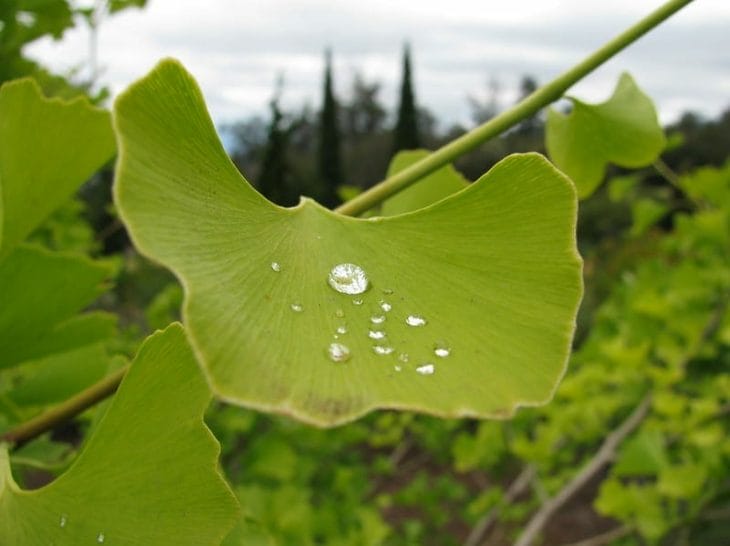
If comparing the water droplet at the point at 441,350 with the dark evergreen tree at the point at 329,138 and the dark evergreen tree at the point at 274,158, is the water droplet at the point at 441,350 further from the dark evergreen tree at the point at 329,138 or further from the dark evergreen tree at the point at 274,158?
the dark evergreen tree at the point at 329,138

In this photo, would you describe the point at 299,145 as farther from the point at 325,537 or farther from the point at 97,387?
the point at 97,387

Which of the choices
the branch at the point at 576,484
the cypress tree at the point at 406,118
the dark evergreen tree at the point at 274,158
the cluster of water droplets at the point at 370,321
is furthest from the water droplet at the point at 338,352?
the cypress tree at the point at 406,118

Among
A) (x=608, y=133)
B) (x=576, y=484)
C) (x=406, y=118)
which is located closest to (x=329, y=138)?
(x=406, y=118)

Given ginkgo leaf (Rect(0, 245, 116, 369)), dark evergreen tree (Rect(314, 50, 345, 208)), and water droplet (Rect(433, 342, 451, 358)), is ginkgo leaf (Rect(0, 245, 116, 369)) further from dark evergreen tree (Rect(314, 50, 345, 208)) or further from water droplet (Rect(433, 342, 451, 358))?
dark evergreen tree (Rect(314, 50, 345, 208))

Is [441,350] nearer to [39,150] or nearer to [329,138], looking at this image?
[39,150]

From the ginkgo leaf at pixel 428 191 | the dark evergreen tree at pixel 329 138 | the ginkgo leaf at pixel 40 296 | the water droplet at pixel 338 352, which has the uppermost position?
the water droplet at pixel 338 352

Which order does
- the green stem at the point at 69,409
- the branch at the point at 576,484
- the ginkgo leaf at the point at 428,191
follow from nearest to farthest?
the green stem at the point at 69,409, the ginkgo leaf at the point at 428,191, the branch at the point at 576,484
